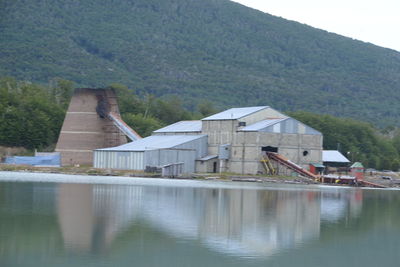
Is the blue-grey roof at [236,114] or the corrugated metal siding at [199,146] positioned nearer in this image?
the corrugated metal siding at [199,146]

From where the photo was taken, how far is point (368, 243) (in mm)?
26984

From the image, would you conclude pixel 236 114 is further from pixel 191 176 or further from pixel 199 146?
pixel 191 176

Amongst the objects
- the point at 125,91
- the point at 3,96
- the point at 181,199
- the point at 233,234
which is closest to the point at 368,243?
the point at 233,234

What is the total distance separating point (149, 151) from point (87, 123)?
16352 mm

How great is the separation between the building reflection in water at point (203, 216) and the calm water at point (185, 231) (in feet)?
0.12

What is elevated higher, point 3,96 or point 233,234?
point 3,96

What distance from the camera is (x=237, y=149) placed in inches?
2886

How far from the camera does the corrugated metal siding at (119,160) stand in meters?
70.4

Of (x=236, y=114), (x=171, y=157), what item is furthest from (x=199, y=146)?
(x=171, y=157)

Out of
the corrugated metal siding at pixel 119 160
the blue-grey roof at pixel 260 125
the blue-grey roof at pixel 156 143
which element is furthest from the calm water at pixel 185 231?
the blue-grey roof at pixel 156 143

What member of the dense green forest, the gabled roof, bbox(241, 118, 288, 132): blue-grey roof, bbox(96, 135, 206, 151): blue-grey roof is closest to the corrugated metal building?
bbox(96, 135, 206, 151): blue-grey roof

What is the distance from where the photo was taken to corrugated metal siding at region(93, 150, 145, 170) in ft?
231

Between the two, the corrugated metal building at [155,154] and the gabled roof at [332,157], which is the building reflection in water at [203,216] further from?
the gabled roof at [332,157]

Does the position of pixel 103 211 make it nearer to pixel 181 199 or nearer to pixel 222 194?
pixel 181 199
